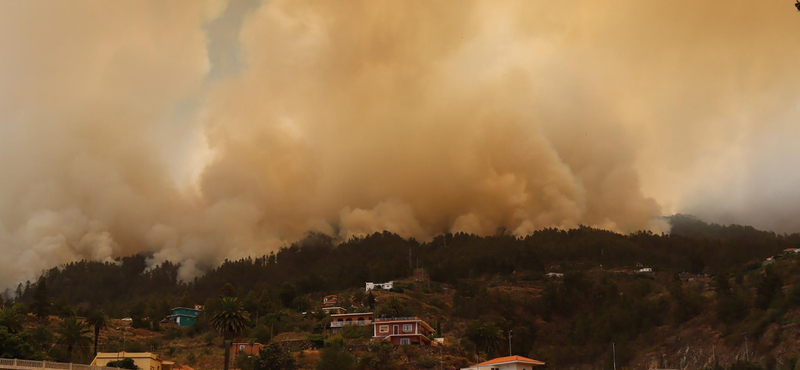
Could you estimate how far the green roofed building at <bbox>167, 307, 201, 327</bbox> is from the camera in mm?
149750

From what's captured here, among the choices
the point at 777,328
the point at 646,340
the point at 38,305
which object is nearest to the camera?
the point at 777,328

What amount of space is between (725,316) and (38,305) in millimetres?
118697

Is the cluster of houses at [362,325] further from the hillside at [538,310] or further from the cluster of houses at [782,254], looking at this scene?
the cluster of houses at [782,254]

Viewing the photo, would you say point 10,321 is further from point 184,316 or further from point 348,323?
point 184,316

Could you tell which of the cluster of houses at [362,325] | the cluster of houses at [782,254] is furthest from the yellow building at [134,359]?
the cluster of houses at [782,254]

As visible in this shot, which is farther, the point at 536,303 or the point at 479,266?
the point at 479,266

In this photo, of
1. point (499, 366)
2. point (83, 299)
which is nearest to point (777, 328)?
point (499, 366)

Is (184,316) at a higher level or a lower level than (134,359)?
higher

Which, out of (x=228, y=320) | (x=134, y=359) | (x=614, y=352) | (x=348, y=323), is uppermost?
(x=348, y=323)

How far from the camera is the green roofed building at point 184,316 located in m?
150

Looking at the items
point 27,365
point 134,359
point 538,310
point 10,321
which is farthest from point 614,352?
point 27,365

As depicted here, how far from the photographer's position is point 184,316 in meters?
151

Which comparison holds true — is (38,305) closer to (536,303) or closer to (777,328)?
(536,303)

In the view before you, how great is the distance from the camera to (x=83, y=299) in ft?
642
